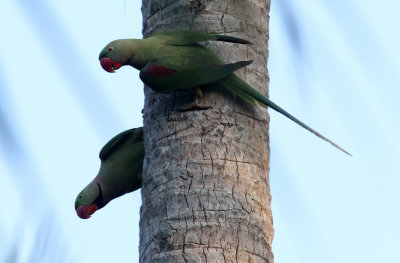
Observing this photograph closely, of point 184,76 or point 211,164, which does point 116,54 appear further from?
point 211,164

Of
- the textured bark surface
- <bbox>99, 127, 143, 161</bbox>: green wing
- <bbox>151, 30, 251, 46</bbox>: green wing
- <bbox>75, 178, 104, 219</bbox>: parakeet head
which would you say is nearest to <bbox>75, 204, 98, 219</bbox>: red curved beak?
<bbox>75, 178, 104, 219</bbox>: parakeet head

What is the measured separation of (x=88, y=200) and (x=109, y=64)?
1184 mm

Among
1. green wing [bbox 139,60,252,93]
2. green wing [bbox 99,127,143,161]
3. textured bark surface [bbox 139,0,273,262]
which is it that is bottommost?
textured bark surface [bbox 139,0,273,262]

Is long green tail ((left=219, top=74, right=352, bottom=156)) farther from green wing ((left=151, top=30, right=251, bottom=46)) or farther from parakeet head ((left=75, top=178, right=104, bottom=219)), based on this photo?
parakeet head ((left=75, top=178, right=104, bottom=219))

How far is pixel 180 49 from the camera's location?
2.67m

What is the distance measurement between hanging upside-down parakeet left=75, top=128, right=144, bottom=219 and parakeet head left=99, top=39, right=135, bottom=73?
0.51 metres

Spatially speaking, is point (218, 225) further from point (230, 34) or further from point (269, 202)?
point (230, 34)

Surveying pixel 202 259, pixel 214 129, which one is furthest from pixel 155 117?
pixel 202 259

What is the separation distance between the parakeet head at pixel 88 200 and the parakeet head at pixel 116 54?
0.97 m

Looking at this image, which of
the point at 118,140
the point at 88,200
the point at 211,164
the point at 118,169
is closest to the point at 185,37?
the point at 211,164

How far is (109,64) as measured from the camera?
2.91 meters

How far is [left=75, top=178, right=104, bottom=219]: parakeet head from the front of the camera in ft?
12.0

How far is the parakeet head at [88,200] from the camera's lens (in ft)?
12.0

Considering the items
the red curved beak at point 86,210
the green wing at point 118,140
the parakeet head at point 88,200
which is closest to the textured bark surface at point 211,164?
the green wing at point 118,140
